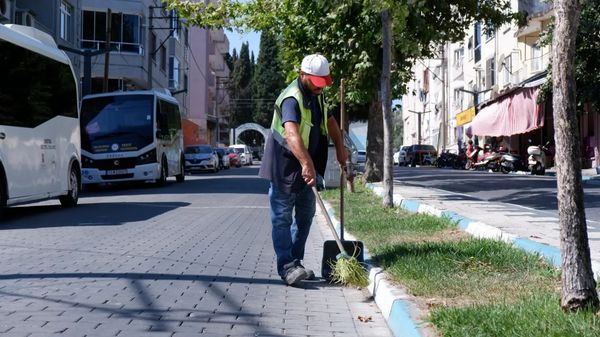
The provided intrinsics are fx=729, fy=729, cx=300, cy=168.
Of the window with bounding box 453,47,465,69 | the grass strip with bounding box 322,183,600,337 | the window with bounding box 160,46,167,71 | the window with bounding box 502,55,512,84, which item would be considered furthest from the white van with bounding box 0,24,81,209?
the window with bounding box 453,47,465,69

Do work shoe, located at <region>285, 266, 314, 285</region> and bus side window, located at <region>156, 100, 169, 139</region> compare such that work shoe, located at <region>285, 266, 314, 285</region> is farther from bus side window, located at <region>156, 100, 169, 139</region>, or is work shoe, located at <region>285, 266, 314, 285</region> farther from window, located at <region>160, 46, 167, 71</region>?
window, located at <region>160, 46, 167, 71</region>

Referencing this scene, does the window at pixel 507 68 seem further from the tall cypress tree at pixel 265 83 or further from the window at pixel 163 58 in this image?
the tall cypress tree at pixel 265 83

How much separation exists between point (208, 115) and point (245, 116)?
21.3 meters

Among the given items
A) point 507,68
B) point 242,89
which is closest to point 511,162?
point 507,68

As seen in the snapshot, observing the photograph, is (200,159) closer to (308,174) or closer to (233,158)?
(233,158)

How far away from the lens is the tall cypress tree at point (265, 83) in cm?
8575

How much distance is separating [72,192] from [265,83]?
72911 mm

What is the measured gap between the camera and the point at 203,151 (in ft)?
135

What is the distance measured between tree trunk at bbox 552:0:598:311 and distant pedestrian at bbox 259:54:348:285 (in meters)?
2.36

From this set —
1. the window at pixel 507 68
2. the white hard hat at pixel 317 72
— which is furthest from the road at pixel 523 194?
the window at pixel 507 68

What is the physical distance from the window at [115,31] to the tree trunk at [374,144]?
69.3 ft

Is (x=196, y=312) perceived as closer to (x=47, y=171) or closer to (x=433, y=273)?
(x=433, y=273)

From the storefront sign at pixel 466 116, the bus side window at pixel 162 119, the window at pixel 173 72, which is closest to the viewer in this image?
the bus side window at pixel 162 119

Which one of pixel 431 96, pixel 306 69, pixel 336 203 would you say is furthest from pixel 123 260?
pixel 431 96
